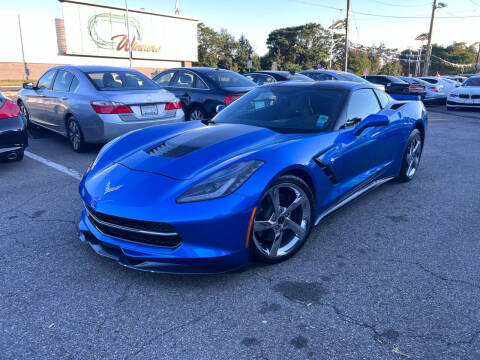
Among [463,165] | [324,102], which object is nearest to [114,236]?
Answer: [324,102]

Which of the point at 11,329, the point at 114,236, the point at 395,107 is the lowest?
the point at 11,329

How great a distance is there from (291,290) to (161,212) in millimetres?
1016

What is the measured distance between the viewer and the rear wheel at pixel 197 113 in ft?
26.7

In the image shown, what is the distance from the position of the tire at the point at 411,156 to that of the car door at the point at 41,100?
6122mm

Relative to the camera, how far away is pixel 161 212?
7.87ft

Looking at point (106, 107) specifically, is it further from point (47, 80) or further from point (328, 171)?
point (328, 171)

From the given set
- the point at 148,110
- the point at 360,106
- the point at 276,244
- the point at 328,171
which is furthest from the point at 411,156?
the point at 148,110

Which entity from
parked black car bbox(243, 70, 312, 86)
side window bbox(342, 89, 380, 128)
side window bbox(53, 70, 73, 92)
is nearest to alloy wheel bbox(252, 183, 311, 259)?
side window bbox(342, 89, 380, 128)

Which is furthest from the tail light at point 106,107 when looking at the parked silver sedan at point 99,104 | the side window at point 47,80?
the side window at point 47,80

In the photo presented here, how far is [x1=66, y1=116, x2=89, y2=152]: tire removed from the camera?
634 centimetres

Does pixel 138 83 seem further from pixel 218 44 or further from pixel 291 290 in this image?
pixel 218 44

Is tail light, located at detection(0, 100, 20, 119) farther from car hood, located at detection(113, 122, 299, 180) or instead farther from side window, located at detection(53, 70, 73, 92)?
car hood, located at detection(113, 122, 299, 180)

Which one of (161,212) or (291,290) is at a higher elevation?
(161,212)

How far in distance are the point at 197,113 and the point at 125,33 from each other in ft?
117
